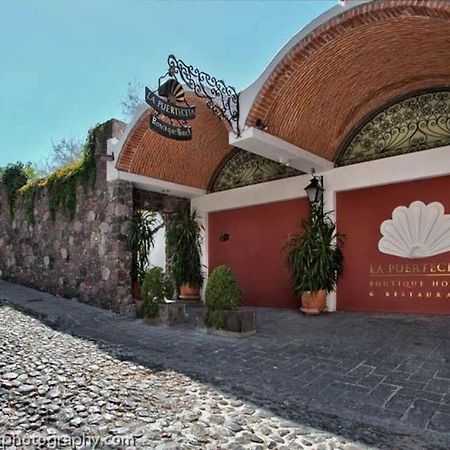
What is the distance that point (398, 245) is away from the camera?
552cm

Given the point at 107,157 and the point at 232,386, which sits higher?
the point at 107,157

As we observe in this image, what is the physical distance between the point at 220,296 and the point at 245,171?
349 centimetres

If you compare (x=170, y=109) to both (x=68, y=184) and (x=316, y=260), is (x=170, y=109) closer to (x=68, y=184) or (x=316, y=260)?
(x=316, y=260)

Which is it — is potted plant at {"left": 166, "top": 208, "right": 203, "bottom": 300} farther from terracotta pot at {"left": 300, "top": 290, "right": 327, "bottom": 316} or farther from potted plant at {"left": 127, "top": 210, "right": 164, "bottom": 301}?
terracotta pot at {"left": 300, "top": 290, "right": 327, "bottom": 316}

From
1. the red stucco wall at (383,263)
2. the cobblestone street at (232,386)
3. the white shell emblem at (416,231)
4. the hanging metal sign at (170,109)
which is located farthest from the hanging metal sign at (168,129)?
the white shell emblem at (416,231)

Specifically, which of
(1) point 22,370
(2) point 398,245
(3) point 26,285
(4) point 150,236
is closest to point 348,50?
(2) point 398,245

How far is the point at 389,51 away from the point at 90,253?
18.2 feet

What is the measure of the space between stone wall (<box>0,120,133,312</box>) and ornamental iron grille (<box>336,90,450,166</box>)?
397cm

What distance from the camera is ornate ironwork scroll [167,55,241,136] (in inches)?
193

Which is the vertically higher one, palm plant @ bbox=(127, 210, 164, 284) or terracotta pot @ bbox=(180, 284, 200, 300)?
palm plant @ bbox=(127, 210, 164, 284)

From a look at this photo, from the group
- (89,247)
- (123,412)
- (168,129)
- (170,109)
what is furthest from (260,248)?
(123,412)

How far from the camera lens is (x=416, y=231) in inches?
210

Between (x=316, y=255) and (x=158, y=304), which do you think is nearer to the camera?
(x=158, y=304)

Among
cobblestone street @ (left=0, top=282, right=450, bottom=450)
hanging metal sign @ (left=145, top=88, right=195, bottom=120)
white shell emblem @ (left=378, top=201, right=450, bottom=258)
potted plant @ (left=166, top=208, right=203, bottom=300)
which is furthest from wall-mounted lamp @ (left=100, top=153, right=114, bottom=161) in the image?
white shell emblem @ (left=378, top=201, right=450, bottom=258)
